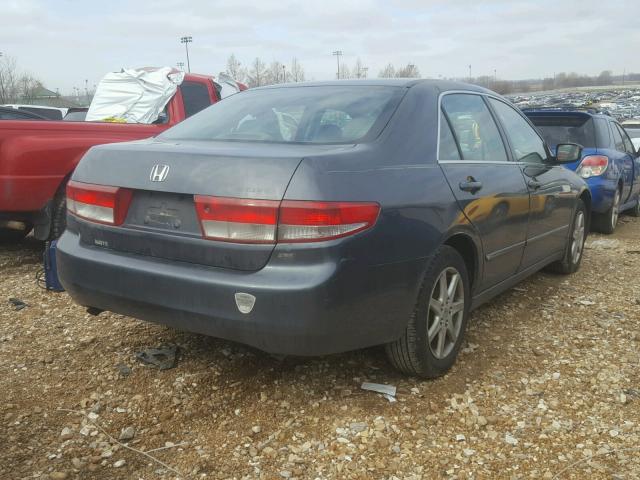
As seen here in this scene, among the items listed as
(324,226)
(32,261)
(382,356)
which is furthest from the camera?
(32,261)

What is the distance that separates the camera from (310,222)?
2441mm

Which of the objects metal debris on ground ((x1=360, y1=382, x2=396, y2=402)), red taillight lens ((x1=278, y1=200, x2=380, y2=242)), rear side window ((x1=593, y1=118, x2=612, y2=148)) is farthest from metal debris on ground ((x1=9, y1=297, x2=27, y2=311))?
rear side window ((x1=593, y1=118, x2=612, y2=148))

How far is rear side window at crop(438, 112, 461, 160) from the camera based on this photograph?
3.21m

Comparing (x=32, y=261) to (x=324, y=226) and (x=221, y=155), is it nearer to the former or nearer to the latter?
(x=221, y=155)

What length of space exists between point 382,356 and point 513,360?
30.2 inches

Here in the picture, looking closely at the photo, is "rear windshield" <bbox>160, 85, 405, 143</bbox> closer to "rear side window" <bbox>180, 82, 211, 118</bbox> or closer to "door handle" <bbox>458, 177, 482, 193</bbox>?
"door handle" <bbox>458, 177, 482, 193</bbox>

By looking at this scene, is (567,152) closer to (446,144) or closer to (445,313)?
(446,144)

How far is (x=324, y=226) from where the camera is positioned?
2.45m

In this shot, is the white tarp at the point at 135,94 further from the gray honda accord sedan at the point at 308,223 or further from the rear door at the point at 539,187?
the rear door at the point at 539,187

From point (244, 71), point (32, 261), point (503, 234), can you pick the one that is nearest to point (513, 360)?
point (503, 234)

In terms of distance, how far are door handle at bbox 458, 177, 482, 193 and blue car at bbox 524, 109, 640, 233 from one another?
14.8ft

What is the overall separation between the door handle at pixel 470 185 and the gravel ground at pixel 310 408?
0.99 meters

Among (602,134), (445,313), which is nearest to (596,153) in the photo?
(602,134)

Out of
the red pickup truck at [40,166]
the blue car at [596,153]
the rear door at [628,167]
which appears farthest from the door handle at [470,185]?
the rear door at [628,167]
